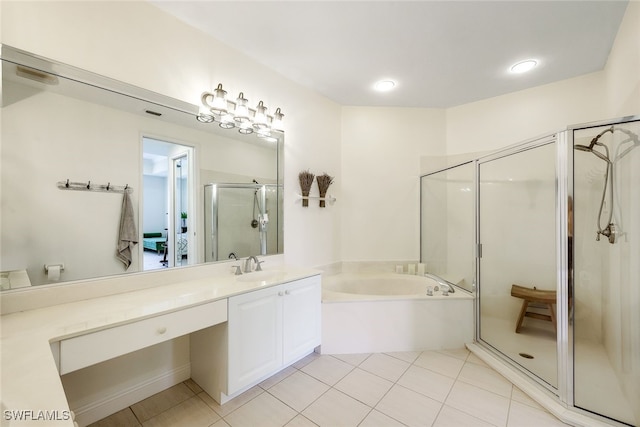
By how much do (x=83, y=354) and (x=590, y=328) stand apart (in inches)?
116

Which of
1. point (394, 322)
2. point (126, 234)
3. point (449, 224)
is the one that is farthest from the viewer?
point (449, 224)

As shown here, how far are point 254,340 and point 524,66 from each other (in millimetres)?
3191

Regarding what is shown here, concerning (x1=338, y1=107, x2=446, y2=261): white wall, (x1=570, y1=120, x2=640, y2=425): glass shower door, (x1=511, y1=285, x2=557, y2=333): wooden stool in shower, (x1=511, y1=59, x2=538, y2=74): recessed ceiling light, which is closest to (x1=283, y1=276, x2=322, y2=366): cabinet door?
(x1=338, y1=107, x2=446, y2=261): white wall

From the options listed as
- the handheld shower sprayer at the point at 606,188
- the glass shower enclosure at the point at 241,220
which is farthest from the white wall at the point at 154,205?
the handheld shower sprayer at the point at 606,188

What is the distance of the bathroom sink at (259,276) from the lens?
189 centimetres

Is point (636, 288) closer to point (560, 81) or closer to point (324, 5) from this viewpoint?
point (560, 81)

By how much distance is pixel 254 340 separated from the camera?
1.65 metres

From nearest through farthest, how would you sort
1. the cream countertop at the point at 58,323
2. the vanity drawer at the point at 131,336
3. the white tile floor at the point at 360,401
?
the cream countertop at the point at 58,323 < the vanity drawer at the point at 131,336 < the white tile floor at the point at 360,401

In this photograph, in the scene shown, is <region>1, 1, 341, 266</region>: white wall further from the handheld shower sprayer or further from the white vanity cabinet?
the handheld shower sprayer

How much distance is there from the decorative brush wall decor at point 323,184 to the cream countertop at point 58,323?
1.08 m

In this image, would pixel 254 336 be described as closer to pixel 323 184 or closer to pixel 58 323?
pixel 58 323

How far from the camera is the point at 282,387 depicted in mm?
1791

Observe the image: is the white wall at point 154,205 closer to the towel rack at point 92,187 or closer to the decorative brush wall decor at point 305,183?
the towel rack at point 92,187

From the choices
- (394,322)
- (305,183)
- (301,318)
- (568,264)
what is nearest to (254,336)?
(301,318)
